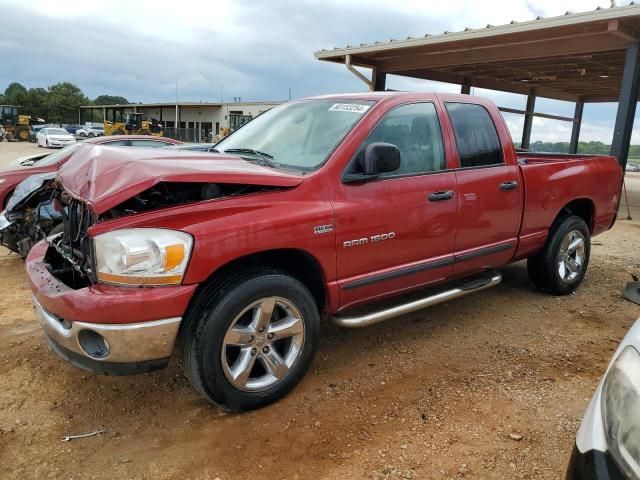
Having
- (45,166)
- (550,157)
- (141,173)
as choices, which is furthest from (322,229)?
(45,166)

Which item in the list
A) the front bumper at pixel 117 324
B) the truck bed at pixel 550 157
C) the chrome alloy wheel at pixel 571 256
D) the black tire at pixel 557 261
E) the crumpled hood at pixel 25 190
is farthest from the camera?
the crumpled hood at pixel 25 190

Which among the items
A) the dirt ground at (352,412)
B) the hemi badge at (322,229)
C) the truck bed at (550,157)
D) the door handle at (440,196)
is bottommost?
the dirt ground at (352,412)

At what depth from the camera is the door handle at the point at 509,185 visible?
13.3 ft

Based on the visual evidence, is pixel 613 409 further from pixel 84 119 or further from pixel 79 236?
pixel 84 119

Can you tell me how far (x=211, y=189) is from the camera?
2797 mm

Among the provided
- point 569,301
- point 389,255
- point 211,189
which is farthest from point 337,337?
point 569,301

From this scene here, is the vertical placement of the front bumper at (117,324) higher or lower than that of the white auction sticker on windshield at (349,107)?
lower

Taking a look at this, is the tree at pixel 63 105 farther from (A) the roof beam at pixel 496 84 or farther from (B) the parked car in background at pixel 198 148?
(B) the parked car in background at pixel 198 148

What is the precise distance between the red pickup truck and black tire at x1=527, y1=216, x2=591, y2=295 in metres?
0.68

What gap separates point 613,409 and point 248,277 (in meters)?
1.82

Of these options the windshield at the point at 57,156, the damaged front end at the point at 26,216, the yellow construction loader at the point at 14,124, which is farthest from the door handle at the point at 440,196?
the yellow construction loader at the point at 14,124

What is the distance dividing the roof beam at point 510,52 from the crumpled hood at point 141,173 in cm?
827

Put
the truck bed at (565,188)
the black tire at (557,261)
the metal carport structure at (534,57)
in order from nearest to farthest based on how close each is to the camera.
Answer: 1. the truck bed at (565,188)
2. the black tire at (557,261)
3. the metal carport structure at (534,57)

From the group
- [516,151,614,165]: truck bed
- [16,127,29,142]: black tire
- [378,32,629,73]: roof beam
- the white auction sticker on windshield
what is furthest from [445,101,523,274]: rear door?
[16,127,29,142]: black tire
